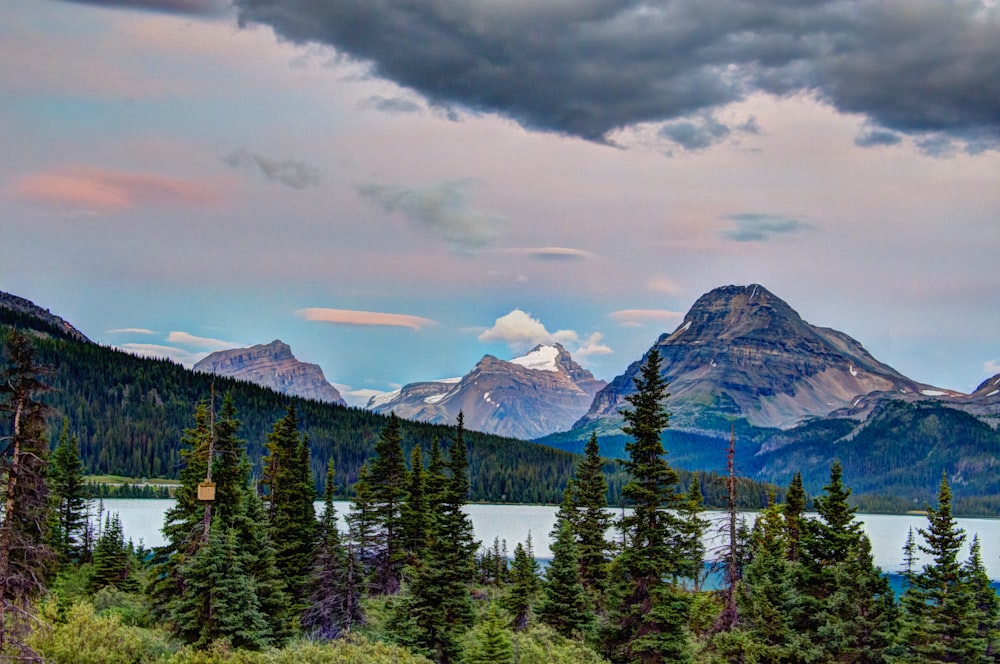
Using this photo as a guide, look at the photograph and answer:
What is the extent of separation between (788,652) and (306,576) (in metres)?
28.6

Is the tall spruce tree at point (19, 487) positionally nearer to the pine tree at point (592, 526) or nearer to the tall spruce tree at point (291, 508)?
the tall spruce tree at point (291, 508)

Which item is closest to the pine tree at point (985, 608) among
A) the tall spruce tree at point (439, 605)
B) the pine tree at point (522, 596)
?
the pine tree at point (522, 596)

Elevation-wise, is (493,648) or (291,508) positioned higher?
(291,508)

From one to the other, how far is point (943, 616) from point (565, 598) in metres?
19.4

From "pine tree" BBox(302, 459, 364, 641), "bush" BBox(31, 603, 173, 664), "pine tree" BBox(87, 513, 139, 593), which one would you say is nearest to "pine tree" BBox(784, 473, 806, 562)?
"pine tree" BBox(302, 459, 364, 641)

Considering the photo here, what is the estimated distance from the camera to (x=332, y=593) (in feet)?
183

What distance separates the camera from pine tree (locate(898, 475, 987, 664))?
45.1 metres

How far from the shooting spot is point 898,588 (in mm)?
144375

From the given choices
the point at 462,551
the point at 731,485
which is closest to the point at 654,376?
the point at 731,485

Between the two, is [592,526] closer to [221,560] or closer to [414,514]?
[414,514]

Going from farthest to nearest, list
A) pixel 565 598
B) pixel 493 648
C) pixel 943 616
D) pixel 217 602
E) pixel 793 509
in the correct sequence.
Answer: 1. pixel 793 509
2. pixel 565 598
3. pixel 943 616
4. pixel 493 648
5. pixel 217 602

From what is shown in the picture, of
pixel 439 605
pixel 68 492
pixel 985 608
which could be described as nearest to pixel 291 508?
pixel 439 605

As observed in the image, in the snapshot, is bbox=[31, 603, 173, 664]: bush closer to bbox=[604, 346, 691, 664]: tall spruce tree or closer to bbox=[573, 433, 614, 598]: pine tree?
bbox=[604, 346, 691, 664]: tall spruce tree

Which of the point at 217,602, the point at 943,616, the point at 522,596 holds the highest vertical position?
the point at 217,602
